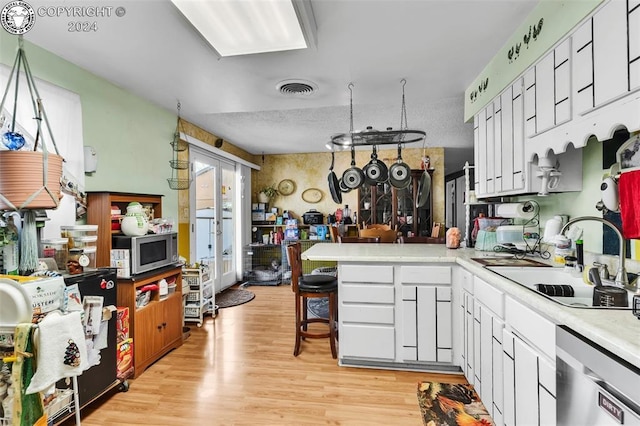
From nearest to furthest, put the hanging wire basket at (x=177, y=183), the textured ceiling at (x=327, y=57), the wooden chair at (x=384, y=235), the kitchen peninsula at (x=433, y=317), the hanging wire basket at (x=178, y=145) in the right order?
1. the kitchen peninsula at (x=433, y=317)
2. the textured ceiling at (x=327, y=57)
3. the hanging wire basket at (x=177, y=183)
4. the hanging wire basket at (x=178, y=145)
5. the wooden chair at (x=384, y=235)

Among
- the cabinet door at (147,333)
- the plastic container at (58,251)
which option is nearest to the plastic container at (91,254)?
the plastic container at (58,251)

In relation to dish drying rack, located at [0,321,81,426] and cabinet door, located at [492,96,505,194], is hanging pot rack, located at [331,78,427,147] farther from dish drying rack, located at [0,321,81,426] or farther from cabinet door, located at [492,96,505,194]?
dish drying rack, located at [0,321,81,426]

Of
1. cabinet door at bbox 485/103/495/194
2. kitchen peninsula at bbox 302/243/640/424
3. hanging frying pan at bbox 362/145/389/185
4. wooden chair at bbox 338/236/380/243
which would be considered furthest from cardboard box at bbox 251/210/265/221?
cabinet door at bbox 485/103/495/194

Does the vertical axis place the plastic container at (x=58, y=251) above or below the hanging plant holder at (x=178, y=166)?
below

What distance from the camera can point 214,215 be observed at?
15.7ft

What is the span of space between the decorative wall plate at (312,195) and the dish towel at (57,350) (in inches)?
194

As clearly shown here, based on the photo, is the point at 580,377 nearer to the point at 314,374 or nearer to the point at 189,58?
the point at 314,374

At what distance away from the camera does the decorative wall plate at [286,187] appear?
622 centimetres

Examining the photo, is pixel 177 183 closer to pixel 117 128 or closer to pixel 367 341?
→ pixel 117 128

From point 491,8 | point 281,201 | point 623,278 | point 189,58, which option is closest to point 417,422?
point 623,278

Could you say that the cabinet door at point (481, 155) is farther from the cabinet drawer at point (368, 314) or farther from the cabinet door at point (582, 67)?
the cabinet drawer at point (368, 314)

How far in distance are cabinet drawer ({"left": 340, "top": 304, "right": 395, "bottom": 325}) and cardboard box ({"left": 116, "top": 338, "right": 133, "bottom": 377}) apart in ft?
5.34

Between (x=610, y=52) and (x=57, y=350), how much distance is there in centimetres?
255

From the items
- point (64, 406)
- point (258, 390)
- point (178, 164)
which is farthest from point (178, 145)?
point (258, 390)
